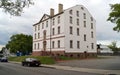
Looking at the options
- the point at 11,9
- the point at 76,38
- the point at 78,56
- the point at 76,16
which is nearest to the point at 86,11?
the point at 76,16

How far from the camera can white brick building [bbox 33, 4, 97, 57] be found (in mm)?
55219

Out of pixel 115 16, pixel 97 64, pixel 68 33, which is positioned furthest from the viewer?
pixel 68 33

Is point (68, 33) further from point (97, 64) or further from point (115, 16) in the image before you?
point (115, 16)

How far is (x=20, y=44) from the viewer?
91125 millimetres

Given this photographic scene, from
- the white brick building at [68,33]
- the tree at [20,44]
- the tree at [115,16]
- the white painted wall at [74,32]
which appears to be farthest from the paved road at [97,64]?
the tree at [20,44]

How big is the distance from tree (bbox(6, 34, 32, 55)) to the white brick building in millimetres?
25586

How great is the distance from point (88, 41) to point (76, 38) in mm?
5118

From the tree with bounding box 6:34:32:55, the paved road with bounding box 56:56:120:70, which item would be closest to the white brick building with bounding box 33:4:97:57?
the paved road with bounding box 56:56:120:70

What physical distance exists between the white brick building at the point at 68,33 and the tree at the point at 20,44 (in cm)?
2559

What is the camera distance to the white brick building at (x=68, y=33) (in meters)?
55.2

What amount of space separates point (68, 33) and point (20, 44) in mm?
40040

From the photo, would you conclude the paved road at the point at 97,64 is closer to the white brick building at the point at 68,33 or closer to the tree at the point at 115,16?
the tree at the point at 115,16

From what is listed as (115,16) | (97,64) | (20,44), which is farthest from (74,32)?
(20,44)

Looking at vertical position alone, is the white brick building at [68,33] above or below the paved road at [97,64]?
above
